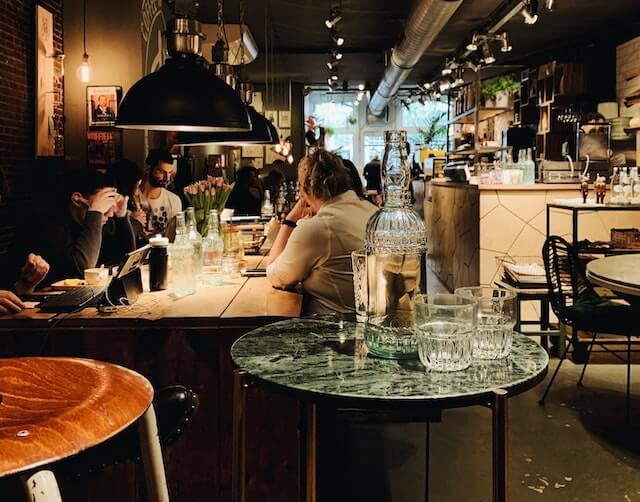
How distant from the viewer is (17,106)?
22.0 feet

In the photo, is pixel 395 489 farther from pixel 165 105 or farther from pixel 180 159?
pixel 180 159

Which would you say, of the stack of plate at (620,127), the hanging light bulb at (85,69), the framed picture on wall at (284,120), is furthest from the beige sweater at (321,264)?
the framed picture on wall at (284,120)

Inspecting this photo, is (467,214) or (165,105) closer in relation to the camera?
(165,105)

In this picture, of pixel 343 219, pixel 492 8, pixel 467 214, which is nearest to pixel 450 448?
pixel 343 219

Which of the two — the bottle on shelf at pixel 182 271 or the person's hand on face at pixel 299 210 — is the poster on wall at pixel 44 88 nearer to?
the person's hand on face at pixel 299 210

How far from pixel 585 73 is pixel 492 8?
8.18 ft

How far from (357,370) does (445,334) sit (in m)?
0.22

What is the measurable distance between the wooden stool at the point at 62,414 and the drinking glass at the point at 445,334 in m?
0.61

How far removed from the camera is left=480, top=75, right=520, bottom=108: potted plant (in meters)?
12.6

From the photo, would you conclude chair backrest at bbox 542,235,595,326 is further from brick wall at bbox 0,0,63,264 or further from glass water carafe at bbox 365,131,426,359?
brick wall at bbox 0,0,63,264

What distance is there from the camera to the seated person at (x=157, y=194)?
5719mm

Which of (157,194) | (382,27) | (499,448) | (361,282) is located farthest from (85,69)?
(382,27)

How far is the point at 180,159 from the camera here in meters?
8.25

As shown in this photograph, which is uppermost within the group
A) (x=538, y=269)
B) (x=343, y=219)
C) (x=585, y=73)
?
(x=585, y=73)
